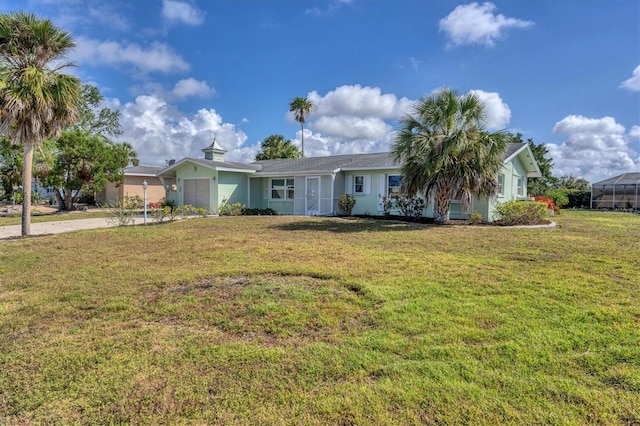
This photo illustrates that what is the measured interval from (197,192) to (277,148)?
18397 mm

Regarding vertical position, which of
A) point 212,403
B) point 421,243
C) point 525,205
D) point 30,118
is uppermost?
point 30,118

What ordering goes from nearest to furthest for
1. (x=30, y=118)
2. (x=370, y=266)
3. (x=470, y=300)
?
(x=470, y=300) < (x=370, y=266) < (x=30, y=118)

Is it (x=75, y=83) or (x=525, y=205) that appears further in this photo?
(x=525, y=205)

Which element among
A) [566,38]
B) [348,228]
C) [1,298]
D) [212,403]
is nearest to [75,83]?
[1,298]

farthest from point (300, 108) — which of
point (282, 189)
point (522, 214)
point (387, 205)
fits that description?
point (522, 214)

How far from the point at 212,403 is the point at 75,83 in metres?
13.4

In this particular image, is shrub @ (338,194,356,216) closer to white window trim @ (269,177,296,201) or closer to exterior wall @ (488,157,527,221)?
white window trim @ (269,177,296,201)

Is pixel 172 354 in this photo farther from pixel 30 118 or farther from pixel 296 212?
pixel 296 212

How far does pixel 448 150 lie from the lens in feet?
43.2

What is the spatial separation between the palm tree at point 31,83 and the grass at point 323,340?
20.3 feet

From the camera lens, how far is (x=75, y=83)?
12.0m

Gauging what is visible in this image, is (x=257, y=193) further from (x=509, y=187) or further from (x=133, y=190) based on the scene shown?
(x=133, y=190)

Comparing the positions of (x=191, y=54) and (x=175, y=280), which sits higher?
(x=191, y=54)

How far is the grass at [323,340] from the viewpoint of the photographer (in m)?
2.71
